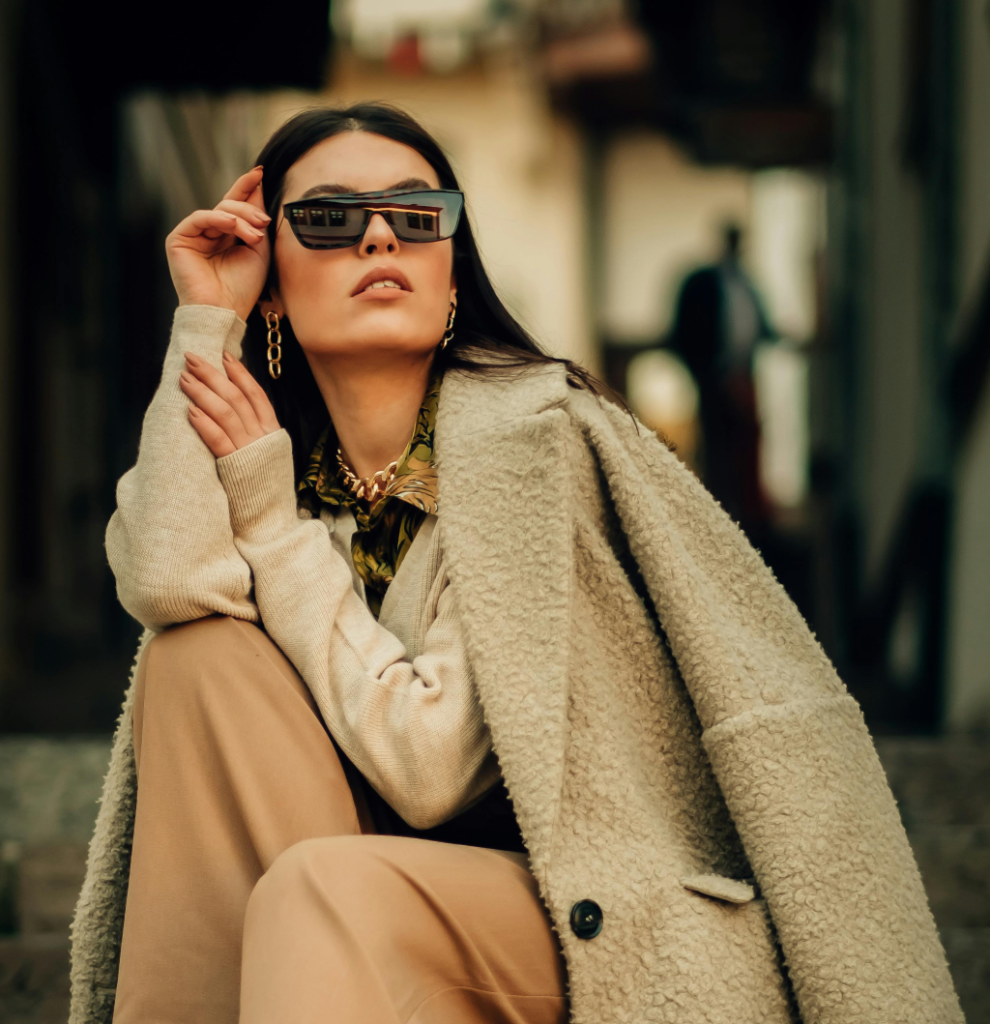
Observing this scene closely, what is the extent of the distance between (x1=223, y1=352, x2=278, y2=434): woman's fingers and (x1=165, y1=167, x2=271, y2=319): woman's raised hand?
0.12 metres

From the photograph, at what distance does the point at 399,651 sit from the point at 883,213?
5430 mm

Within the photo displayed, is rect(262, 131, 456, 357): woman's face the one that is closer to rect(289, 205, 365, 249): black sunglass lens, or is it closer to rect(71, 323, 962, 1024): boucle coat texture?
rect(289, 205, 365, 249): black sunglass lens

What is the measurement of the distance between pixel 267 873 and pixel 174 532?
0.53 meters

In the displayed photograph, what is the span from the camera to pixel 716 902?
175 cm

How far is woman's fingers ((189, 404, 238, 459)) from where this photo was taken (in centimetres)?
202

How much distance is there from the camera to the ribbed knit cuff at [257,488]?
6.58 ft

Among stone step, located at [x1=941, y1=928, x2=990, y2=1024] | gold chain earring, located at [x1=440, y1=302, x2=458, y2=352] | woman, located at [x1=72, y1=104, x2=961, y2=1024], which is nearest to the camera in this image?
woman, located at [x1=72, y1=104, x2=961, y2=1024]

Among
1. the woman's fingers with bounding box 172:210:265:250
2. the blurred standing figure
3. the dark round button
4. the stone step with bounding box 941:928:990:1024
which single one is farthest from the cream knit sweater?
the blurred standing figure

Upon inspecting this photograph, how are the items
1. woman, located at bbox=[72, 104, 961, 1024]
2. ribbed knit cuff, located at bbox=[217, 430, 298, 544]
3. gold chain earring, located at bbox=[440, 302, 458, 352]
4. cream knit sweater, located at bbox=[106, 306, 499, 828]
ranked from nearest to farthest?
woman, located at bbox=[72, 104, 961, 1024], cream knit sweater, located at bbox=[106, 306, 499, 828], ribbed knit cuff, located at bbox=[217, 430, 298, 544], gold chain earring, located at bbox=[440, 302, 458, 352]

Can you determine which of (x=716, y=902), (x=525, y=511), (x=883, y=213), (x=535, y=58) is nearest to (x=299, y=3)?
(x=883, y=213)

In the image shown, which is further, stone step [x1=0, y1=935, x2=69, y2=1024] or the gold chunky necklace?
stone step [x1=0, y1=935, x2=69, y2=1024]

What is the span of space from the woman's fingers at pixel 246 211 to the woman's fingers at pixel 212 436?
31 cm

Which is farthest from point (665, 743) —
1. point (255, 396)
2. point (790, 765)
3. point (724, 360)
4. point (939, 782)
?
point (724, 360)

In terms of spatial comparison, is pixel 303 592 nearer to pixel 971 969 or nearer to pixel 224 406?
pixel 224 406
